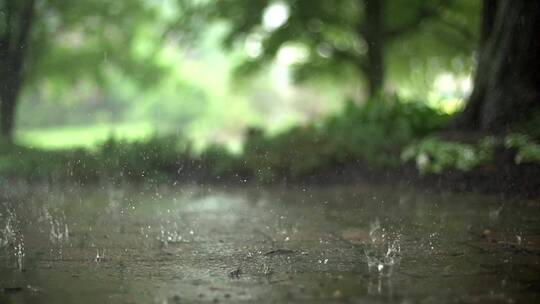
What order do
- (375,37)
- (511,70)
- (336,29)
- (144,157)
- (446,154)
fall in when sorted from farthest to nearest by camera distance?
(336,29), (375,37), (144,157), (511,70), (446,154)

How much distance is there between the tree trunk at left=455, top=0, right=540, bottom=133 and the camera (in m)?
A: 6.31

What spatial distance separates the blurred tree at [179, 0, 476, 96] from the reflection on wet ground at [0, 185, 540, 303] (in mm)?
6115

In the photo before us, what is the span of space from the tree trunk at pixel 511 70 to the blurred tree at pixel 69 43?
605cm

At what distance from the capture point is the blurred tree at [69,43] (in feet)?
25.3

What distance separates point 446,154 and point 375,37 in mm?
6132

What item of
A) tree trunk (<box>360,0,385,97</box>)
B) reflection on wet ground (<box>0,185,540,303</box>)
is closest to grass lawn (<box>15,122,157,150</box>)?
reflection on wet ground (<box>0,185,540,303</box>)

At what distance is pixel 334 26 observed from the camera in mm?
12398

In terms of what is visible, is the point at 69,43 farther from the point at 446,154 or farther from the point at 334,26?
the point at 446,154

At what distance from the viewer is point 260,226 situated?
4559 millimetres

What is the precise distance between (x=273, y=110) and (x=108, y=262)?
29.1 meters

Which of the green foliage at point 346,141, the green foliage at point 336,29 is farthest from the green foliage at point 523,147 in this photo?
the green foliage at point 336,29

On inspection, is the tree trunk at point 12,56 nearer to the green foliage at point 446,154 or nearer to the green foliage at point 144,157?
the green foliage at point 144,157

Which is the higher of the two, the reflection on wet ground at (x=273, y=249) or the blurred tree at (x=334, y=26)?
the blurred tree at (x=334, y=26)

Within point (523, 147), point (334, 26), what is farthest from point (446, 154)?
point (334, 26)
